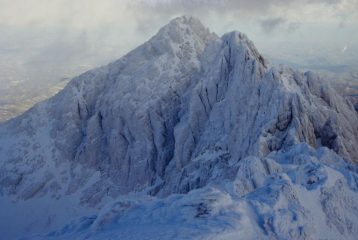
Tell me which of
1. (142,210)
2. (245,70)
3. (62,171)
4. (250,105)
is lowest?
(62,171)

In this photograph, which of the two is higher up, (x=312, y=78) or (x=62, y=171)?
(x=312, y=78)

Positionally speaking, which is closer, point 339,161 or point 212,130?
point 339,161

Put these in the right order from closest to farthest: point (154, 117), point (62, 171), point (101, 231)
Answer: point (101, 231)
point (154, 117)
point (62, 171)

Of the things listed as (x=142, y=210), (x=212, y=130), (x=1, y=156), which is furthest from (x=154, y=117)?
(x=142, y=210)

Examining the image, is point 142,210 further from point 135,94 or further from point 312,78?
point 135,94

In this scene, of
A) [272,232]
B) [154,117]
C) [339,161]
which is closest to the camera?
[272,232]

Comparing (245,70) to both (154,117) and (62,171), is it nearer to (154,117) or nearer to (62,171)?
(154,117)
